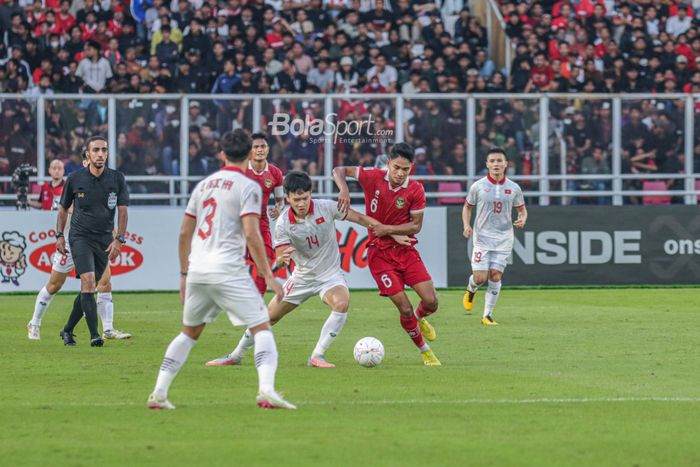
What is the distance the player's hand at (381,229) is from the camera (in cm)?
1373

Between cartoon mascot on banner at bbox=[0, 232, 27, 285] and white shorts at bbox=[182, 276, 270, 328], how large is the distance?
15205 mm

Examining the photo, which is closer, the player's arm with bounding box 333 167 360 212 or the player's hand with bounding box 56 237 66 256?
the player's arm with bounding box 333 167 360 212

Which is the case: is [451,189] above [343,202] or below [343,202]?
above

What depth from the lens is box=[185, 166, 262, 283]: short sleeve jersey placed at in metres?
9.73

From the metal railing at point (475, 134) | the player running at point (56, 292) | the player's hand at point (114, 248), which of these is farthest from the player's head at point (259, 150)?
the metal railing at point (475, 134)

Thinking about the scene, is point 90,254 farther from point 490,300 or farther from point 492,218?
point 492,218

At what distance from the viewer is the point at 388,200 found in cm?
1394

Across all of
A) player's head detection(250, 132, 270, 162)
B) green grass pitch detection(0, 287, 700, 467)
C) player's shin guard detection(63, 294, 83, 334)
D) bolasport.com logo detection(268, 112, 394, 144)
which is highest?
bolasport.com logo detection(268, 112, 394, 144)

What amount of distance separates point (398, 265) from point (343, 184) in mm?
1043

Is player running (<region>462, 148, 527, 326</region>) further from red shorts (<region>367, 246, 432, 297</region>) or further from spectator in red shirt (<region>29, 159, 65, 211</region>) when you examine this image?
spectator in red shirt (<region>29, 159, 65, 211</region>)

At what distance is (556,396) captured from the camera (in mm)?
10922

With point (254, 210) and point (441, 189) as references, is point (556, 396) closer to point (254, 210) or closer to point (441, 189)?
point (254, 210)

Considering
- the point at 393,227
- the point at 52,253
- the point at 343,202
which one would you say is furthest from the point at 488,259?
the point at 52,253

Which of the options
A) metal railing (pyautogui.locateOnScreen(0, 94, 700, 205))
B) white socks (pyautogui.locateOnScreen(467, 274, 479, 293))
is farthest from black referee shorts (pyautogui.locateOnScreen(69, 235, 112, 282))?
metal railing (pyautogui.locateOnScreen(0, 94, 700, 205))
